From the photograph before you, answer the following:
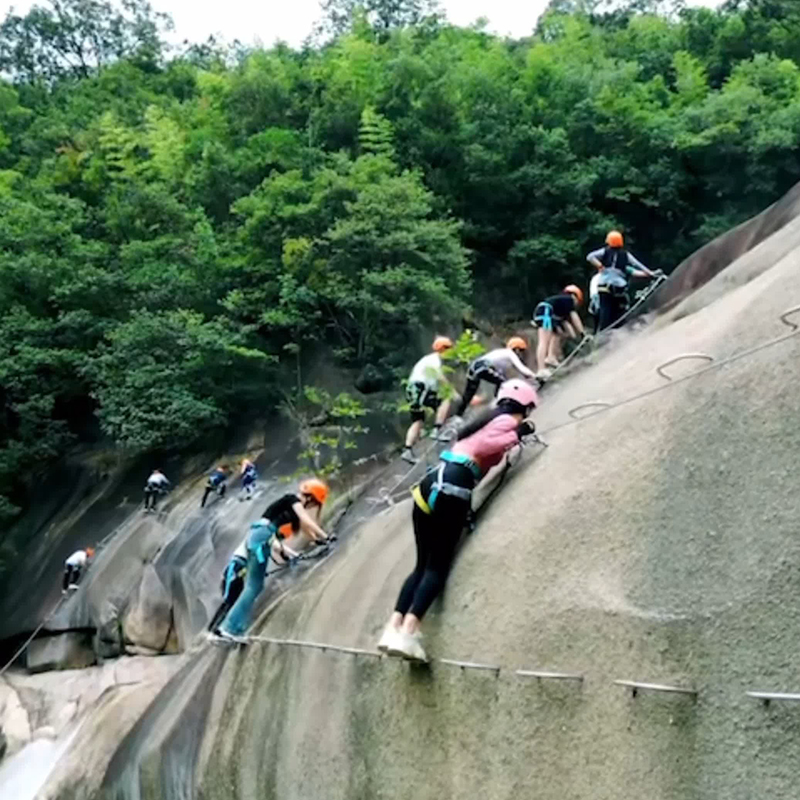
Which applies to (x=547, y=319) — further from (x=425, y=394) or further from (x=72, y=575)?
(x=72, y=575)

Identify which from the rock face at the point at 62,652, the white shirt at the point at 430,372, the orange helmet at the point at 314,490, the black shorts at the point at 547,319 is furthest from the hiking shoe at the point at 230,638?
the rock face at the point at 62,652

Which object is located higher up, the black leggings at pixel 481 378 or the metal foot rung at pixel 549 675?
the black leggings at pixel 481 378

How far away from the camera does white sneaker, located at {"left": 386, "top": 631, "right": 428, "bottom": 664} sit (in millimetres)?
5309

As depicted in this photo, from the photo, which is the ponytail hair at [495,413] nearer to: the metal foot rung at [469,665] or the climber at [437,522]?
the climber at [437,522]

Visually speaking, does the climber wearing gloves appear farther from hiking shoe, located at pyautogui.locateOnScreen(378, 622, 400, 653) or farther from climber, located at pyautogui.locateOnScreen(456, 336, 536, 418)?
hiking shoe, located at pyautogui.locateOnScreen(378, 622, 400, 653)

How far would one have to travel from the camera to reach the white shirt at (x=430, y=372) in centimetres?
1161

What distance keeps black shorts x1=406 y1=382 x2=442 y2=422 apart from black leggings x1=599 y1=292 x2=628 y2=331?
234 centimetres

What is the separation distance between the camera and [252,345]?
2231cm

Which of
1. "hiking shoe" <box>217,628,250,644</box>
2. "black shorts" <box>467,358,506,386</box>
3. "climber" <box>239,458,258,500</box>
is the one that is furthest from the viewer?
"climber" <box>239,458,258,500</box>

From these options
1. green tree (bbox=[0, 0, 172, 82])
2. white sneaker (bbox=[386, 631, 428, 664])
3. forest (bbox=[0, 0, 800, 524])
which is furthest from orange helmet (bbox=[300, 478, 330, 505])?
green tree (bbox=[0, 0, 172, 82])

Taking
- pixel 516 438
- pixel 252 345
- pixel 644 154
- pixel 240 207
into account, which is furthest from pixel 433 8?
pixel 516 438

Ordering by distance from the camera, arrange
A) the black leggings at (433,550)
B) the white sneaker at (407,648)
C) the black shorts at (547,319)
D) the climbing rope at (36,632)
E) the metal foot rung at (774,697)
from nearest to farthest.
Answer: the metal foot rung at (774,697), the white sneaker at (407,648), the black leggings at (433,550), the black shorts at (547,319), the climbing rope at (36,632)

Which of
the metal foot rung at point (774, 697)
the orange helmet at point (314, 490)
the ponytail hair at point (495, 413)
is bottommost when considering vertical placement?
the metal foot rung at point (774, 697)

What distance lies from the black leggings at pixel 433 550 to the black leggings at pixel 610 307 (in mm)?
6232
